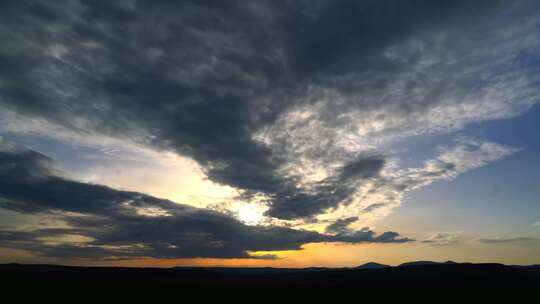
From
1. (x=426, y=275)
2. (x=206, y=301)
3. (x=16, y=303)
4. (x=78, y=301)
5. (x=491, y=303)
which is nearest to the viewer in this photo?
(x=16, y=303)

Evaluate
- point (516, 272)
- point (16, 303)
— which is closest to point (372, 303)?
point (16, 303)

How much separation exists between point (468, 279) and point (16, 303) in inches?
6515

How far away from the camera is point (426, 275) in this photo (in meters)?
161

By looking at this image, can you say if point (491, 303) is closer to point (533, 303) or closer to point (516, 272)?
point (533, 303)

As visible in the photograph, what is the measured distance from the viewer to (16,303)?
4728 cm

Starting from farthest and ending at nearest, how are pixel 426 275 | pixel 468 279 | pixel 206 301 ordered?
pixel 426 275 → pixel 468 279 → pixel 206 301

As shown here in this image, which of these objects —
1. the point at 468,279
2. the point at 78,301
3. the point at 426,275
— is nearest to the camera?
the point at 78,301

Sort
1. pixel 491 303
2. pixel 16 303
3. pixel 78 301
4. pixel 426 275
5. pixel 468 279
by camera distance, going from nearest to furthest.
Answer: pixel 16 303 < pixel 78 301 < pixel 491 303 < pixel 468 279 < pixel 426 275

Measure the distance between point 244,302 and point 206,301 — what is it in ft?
22.5

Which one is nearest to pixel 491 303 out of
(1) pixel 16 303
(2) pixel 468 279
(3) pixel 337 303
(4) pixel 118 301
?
(3) pixel 337 303

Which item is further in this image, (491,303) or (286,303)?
(491,303)

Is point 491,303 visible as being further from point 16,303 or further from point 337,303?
point 16,303

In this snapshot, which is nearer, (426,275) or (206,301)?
(206,301)

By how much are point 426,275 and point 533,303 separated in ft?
373
